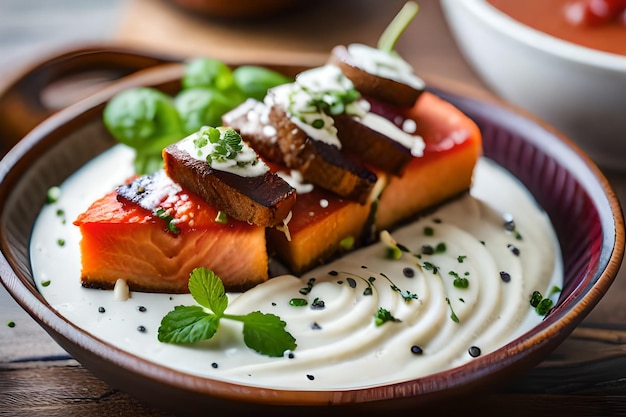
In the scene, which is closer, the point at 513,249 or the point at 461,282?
the point at 461,282

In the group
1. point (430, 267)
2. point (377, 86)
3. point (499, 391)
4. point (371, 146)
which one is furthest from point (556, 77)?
point (499, 391)

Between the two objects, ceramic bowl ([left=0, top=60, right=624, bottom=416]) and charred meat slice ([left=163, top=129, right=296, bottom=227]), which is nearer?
ceramic bowl ([left=0, top=60, right=624, bottom=416])

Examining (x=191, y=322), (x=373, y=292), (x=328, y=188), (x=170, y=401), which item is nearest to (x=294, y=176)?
(x=328, y=188)

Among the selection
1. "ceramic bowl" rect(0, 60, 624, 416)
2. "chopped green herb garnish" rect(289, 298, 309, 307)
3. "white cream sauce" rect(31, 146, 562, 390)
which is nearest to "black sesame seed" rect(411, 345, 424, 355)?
"white cream sauce" rect(31, 146, 562, 390)

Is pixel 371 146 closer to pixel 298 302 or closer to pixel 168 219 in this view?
pixel 298 302

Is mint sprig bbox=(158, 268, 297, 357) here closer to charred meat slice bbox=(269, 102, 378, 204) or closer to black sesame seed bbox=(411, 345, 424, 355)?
black sesame seed bbox=(411, 345, 424, 355)

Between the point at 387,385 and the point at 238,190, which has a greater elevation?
the point at 238,190

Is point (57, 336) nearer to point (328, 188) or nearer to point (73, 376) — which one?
point (73, 376)
